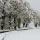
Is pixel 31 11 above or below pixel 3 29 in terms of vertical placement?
above

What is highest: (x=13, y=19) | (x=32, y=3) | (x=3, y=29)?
(x=32, y=3)

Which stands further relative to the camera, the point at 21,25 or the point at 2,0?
the point at 21,25

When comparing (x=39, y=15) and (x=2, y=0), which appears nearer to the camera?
(x=2, y=0)

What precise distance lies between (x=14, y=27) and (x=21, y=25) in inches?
4.6

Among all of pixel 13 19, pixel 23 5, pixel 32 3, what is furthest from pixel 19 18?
pixel 32 3

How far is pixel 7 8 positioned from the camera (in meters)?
1.40

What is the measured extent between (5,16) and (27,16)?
0.35 metres

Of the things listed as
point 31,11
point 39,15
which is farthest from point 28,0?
point 39,15

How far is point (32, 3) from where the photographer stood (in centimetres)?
155

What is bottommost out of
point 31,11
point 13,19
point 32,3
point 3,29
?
point 3,29

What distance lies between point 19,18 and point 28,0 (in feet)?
1.07

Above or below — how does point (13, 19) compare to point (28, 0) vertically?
below

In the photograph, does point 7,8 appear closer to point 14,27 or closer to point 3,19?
point 3,19

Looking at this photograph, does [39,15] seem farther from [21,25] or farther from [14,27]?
[14,27]
